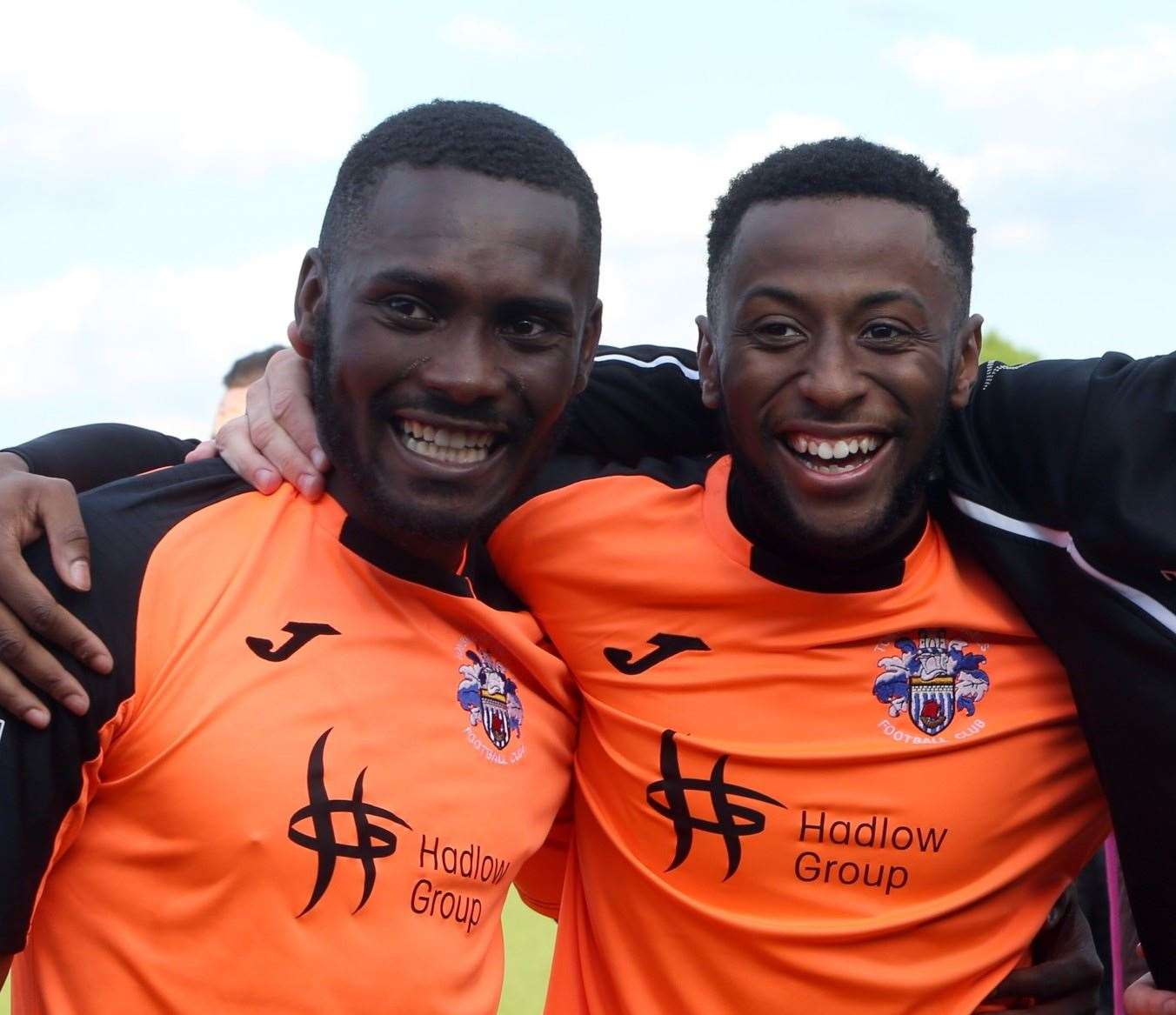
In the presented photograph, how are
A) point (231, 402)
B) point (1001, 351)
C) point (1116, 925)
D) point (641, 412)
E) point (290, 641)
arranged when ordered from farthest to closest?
point (1001, 351), point (231, 402), point (1116, 925), point (641, 412), point (290, 641)

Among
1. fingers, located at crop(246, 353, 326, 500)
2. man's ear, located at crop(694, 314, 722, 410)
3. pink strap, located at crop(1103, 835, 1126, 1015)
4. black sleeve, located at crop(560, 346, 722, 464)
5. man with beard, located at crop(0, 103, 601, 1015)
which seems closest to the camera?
man with beard, located at crop(0, 103, 601, 1015)

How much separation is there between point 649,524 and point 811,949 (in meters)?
0.83

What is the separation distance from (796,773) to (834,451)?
574 mm

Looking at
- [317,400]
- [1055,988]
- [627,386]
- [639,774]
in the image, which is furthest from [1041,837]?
[317,400]

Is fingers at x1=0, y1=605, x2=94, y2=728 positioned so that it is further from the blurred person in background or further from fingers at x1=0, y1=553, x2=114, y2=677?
the blurred person in background

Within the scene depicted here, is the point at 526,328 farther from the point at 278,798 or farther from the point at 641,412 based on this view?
the point at 278,798

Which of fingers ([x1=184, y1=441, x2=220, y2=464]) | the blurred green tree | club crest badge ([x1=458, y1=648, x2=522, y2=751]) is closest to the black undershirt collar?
club crest badge ([x1=458, y1=648, x2=522, y2=751])

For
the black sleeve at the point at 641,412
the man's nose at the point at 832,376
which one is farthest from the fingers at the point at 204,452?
the man's nose at the point at 832,376

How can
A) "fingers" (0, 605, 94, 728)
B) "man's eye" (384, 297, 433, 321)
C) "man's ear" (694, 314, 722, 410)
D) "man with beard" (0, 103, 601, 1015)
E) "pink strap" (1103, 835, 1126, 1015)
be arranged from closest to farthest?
"fingers" (0, 605, 94, 728) < "man with beard" (0, 103, 601, 1015) < "man's eye" (384, 297, 433, 321) < "man's ear" (694, 314, 722, 410) < "pink strap" (1103, 835, 1126, 1015)

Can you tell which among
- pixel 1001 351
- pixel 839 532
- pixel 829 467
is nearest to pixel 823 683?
pixel 839 532

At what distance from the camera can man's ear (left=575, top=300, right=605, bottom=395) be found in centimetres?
249

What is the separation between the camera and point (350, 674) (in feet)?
7.30

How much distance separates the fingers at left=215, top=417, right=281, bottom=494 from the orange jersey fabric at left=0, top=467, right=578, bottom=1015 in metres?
0.03

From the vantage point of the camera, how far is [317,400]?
7.84ft
